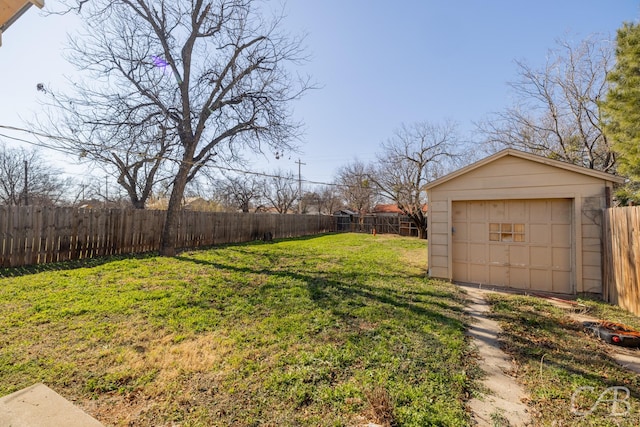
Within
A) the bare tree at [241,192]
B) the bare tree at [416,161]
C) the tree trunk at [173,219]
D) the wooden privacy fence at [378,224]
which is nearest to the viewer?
the tree trunk at [173,219]

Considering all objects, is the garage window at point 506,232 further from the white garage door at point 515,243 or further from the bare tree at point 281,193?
the bare tree at point 281,193

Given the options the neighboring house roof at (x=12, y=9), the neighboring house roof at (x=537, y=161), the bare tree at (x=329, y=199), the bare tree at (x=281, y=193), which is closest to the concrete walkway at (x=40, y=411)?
the neighboring house roof at (x=12, y=9)

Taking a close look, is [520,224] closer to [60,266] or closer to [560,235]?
[560,235]

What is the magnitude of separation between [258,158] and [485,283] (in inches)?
320

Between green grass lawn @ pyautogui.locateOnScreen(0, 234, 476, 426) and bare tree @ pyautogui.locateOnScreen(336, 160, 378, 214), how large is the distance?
17704 mm

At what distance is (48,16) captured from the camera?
661cm

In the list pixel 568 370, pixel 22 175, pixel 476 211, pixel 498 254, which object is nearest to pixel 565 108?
pixel 476 211

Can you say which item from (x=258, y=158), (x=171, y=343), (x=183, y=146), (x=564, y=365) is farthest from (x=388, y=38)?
(x=171, y=343)

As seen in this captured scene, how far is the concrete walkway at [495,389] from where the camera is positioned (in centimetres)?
190

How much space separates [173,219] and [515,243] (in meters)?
9.12

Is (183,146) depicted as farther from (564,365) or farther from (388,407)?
(564,365)

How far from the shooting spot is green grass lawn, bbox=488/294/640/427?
194 centimetres

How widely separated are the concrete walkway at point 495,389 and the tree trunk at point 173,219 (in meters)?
8.05

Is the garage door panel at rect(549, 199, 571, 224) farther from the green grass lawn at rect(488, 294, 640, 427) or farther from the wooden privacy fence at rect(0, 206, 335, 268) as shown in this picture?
the wooden privacy fence at rect(0, 206, 335, 268)
